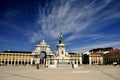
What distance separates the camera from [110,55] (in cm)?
10788

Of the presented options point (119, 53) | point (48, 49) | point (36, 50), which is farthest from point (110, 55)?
point (36, 50)

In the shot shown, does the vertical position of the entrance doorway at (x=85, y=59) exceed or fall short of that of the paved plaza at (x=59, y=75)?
it falls short

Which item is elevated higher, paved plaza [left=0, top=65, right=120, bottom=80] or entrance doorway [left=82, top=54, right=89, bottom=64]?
paved plaza [left=0, top=65, right=120, bottom=80]

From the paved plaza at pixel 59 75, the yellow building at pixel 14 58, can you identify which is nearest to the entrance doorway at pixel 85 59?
the yellow building at pixel 14 58

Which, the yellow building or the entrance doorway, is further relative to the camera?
the entrance doorway

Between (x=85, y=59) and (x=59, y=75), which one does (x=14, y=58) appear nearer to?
(x=85, y=59)

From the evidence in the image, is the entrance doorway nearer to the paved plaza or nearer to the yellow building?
the yellow building

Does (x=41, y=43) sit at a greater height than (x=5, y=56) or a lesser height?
greater

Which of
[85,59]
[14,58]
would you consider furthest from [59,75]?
[85,59]

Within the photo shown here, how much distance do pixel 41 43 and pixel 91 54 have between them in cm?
3539

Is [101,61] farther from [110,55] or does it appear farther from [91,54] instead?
[110,55]

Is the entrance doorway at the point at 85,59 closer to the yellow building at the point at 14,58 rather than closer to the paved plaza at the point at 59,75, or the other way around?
the yellow building at the point at 14,58

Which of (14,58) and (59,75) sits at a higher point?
(59,75)

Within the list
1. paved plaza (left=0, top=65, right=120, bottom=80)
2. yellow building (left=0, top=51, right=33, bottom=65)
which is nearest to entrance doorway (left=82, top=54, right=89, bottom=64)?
yellow building (left=0, top=51, right=33, bottom=65)
